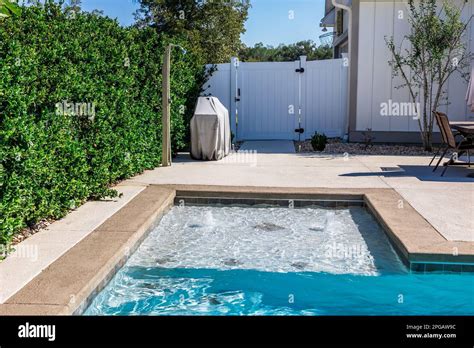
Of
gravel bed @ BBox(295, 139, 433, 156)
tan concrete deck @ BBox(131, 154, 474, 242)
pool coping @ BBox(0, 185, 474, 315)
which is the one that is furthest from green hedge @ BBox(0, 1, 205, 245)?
gravel bed @ BBox(295, 139, 433, 156)

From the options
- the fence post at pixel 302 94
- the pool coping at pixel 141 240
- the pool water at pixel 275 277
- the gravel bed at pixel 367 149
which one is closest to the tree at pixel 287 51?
the fence post at pixel 302 94

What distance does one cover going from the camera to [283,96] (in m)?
14.4

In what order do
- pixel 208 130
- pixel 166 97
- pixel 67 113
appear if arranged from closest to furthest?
pixel 67 113, pixel 166 97, pixel 208 130

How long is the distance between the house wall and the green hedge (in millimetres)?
5742

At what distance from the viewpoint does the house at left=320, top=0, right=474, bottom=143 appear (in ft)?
42.6

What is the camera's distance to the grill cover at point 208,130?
10.4 meters

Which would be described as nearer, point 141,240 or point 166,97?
point 141,240

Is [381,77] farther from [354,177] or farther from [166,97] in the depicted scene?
[166,97]

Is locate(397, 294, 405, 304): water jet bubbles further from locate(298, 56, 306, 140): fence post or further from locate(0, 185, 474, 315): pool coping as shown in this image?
locate(298, 56, 306, 140): fence post

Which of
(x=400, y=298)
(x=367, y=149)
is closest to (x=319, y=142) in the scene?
(x=367, y=149)

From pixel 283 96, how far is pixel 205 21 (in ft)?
35.4

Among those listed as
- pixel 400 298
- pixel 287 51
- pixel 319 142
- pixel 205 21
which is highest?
pixel 287 51

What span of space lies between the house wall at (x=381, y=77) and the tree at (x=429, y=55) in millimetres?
184
